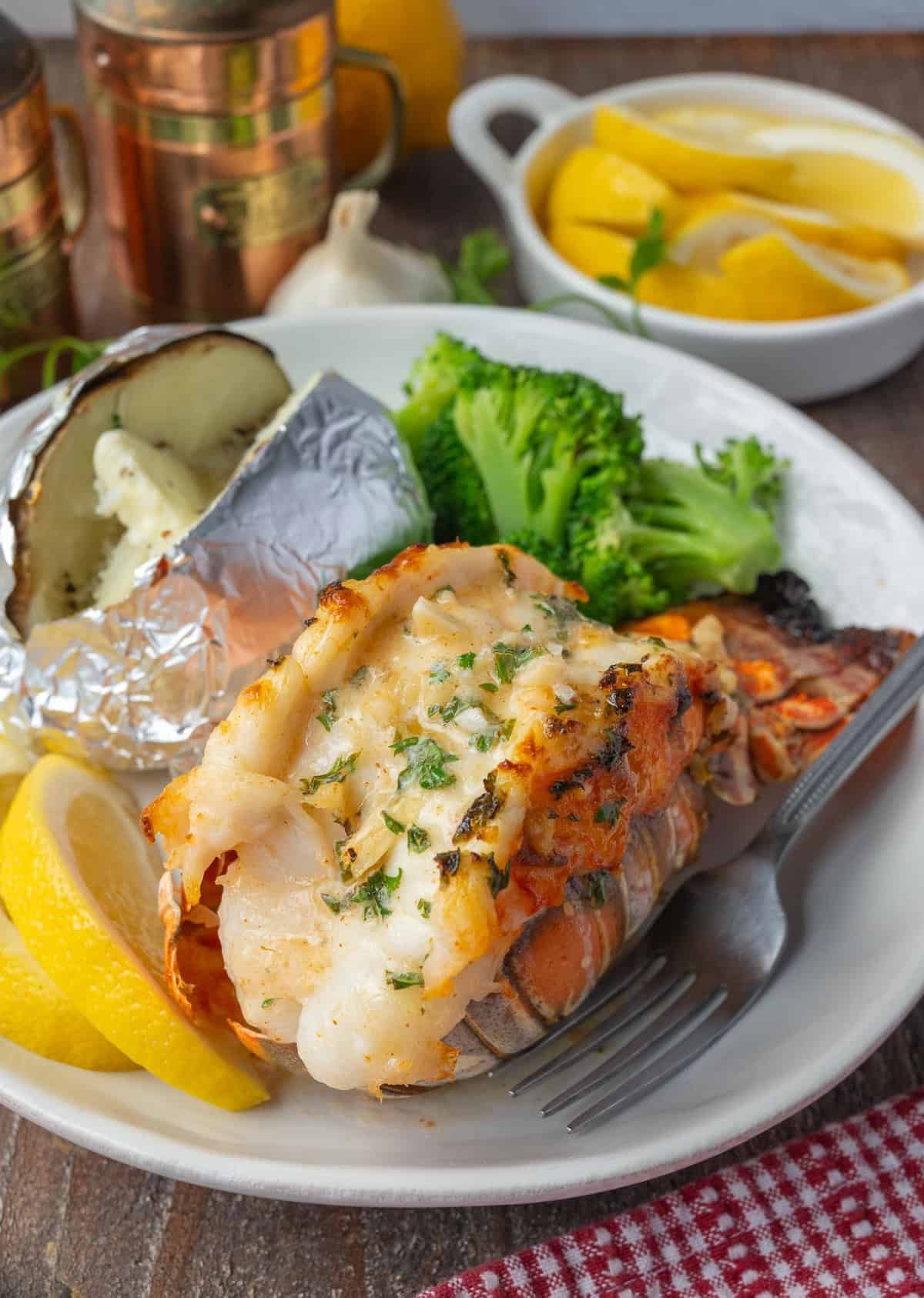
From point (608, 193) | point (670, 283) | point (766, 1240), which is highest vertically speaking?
point (608, 193)

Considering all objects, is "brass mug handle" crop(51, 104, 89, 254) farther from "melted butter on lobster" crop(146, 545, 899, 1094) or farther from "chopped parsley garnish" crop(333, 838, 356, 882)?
"chopped parsley garnish" crop(333, 838, 356, 882)

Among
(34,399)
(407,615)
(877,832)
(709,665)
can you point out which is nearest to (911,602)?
(877,832)

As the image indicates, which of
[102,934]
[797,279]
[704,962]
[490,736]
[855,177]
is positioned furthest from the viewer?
[855,177]

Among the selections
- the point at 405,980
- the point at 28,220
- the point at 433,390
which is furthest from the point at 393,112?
the point at 405,980

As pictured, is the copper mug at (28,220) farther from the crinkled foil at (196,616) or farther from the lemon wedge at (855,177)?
the lemon wedge at (855,177)

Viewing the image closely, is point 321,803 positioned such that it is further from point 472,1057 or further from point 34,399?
point 34,399

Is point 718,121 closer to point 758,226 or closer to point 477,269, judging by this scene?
point 758,226

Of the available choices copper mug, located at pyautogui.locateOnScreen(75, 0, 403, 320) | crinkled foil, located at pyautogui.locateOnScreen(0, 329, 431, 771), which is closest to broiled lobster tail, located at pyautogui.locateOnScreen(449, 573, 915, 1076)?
crinkled foil, located at pyautogui.locateOnScreen(0, 329, 431, 771)
